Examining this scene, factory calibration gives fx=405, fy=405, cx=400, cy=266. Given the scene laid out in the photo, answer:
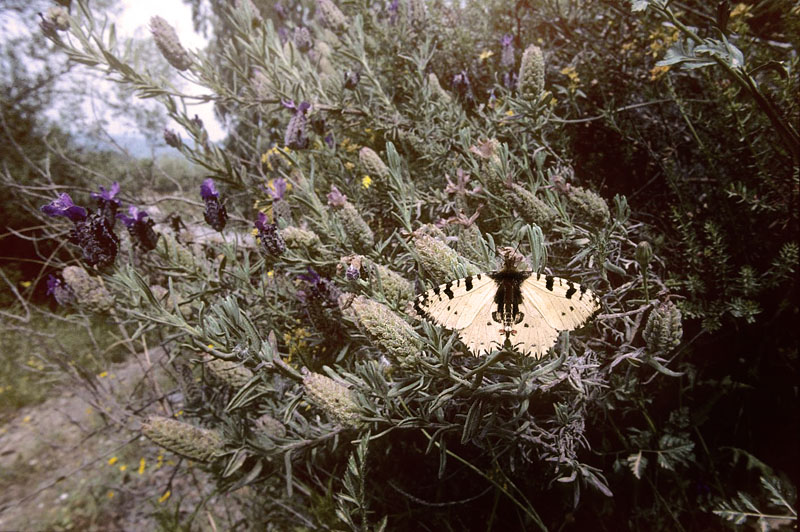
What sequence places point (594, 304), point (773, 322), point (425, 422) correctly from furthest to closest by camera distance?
point (773, 322) → point (425, 422) → point (594, 304)

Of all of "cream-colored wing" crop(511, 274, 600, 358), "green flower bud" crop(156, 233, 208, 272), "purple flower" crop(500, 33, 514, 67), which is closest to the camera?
"cream-colored wing" crop(511, 274, 600, 358)

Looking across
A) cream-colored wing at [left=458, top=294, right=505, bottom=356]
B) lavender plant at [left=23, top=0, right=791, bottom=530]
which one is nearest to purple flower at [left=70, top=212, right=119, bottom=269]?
lavender plant at [left=23, top=0, right=791, bottom=530]

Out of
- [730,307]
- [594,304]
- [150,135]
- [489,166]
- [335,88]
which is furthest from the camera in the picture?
[150,135]

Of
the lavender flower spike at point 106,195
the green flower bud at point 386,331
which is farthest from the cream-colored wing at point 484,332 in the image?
the lavender flower spike at point 106,195

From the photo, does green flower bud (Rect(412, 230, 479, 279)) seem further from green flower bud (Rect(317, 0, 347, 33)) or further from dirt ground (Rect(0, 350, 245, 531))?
dirt ground (Rect(0, 350, 245, 531))

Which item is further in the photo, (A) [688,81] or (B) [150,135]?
(B) [150,135]

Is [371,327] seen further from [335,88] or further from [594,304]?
[335,88]

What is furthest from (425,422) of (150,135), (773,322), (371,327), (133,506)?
(150,135)
